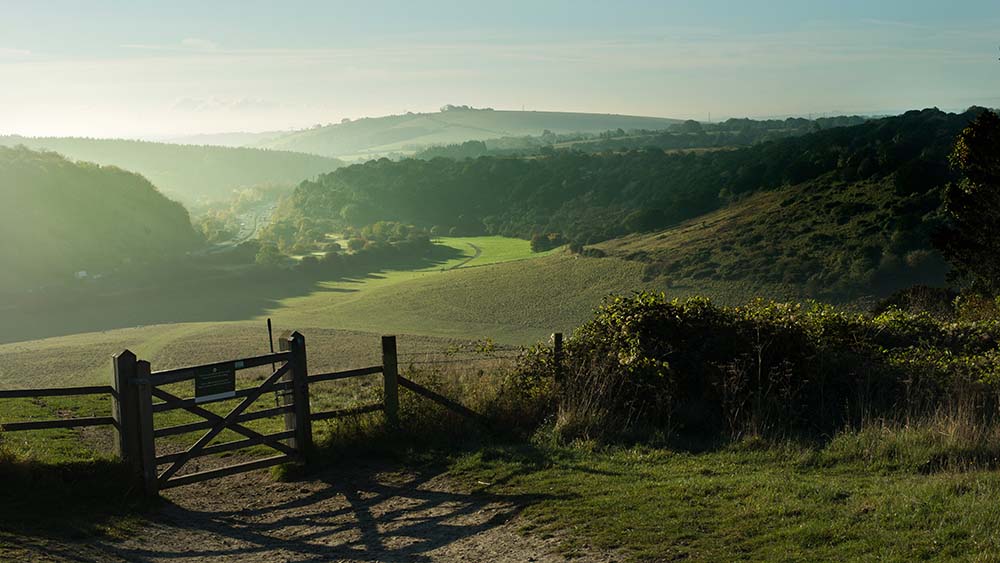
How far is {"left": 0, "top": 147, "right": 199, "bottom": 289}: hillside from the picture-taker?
93.2 m

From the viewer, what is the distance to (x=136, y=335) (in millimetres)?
59969

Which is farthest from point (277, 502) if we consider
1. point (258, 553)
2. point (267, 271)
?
point (267, 271)

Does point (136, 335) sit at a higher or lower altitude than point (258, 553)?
lower

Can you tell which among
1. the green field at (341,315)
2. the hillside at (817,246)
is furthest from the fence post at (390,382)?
the hillside at (817,246)

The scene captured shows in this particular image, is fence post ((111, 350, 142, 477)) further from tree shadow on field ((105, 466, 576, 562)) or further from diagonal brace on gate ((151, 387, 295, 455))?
tree shadow on field ((105, 466, 576, 562))

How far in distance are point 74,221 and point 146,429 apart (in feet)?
363

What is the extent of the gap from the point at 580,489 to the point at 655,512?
1.06 m

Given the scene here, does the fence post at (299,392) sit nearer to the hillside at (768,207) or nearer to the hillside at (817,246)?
the hillside at (768,207)

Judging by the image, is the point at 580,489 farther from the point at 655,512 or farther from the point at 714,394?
the point at 714,394

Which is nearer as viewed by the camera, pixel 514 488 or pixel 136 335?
pixel 514 488

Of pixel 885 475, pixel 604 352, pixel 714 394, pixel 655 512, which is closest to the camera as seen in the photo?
pixel 655 512

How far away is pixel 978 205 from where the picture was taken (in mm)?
20156

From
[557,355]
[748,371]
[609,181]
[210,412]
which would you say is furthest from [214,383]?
[609,181]

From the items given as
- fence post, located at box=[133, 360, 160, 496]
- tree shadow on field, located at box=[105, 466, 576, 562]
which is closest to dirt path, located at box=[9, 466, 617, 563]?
tree shadow on field, located at box=[105, 466, 576, 562]
